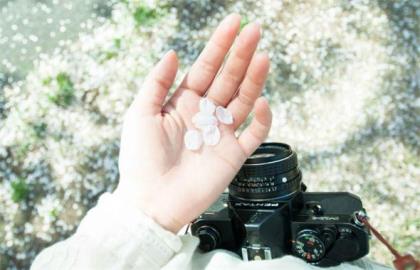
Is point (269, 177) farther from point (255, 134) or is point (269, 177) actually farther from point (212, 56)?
point (212, 56)

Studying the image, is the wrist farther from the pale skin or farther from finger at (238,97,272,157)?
finger at (238,97,272,157)

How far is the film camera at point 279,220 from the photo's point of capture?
129cm

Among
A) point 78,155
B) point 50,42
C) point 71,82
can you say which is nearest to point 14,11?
point 50,42

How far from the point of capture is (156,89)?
137 centimetres

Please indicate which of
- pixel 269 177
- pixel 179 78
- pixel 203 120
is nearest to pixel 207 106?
pixel 203 120

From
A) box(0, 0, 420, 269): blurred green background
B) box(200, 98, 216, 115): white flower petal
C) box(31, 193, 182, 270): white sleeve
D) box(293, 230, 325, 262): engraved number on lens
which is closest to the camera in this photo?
box(31, 193, 182, 270): white sleeve

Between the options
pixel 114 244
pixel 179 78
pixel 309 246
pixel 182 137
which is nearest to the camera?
pixel 114 244

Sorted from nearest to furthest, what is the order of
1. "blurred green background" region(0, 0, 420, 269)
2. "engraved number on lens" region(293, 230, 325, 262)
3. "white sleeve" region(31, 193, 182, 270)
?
"white sleeve" region(31, 193, 182, 270)
"engraved number on lens" region(293, 230, 325, 262)
"blurred green background" region(0, 0, 420, 269)

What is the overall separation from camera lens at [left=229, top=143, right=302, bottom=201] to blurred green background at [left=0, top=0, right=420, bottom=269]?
122 centimetres

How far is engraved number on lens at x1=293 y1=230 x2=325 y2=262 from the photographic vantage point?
4.25ft

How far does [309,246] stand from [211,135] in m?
0.38

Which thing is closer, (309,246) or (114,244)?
(114,244)

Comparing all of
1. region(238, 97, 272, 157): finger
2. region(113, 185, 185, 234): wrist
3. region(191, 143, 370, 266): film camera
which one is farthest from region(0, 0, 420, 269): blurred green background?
region(113, 185, 185, 234): wrist

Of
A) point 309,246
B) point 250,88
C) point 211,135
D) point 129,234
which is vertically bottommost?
point 309,246
